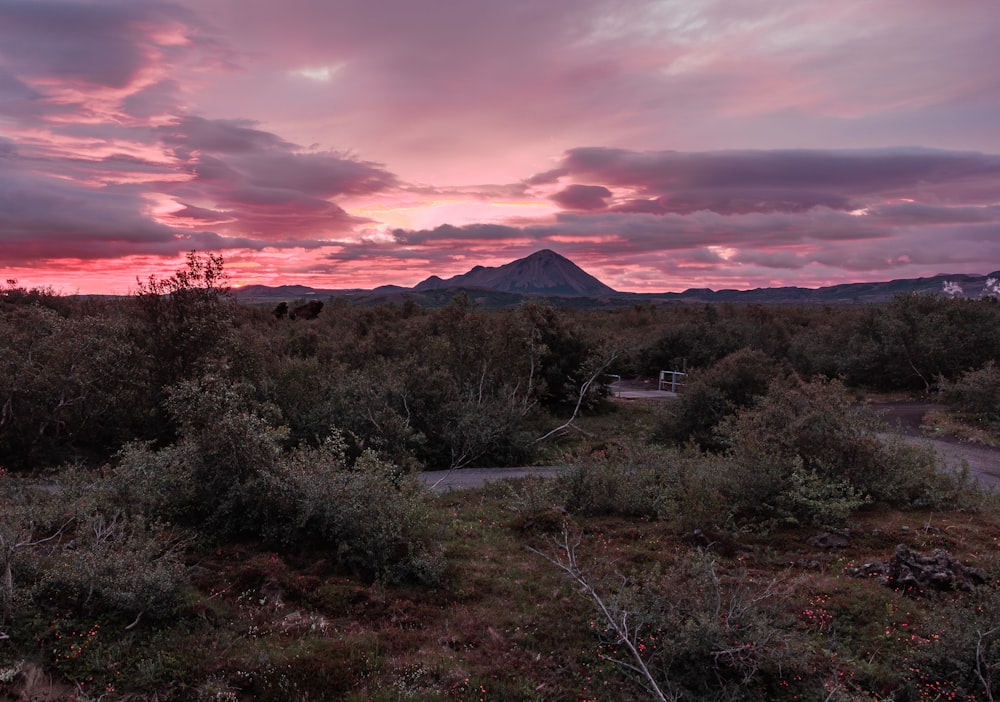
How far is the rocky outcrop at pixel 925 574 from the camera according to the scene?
6.86 meters

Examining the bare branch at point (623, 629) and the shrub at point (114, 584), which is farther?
the shrub at point (114, 584)

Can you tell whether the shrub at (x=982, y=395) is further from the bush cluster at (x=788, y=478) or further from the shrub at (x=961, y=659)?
the shrub at (x=961, y=659)

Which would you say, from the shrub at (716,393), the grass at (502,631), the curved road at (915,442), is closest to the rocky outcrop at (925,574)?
the grass at (502,631)

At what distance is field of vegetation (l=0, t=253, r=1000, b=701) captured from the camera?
5.37 metres

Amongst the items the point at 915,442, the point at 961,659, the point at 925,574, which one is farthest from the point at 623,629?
the point at 915,442

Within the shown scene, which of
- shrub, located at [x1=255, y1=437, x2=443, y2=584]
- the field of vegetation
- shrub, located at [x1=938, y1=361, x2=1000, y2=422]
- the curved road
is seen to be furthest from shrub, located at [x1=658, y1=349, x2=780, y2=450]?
shrub, located at [x1=255, y1=437, x2=443, y2=584]

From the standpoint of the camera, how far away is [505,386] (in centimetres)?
1798

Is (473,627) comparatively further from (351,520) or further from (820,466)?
(820,466)

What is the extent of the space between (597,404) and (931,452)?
13.0 m

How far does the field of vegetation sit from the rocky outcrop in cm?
4

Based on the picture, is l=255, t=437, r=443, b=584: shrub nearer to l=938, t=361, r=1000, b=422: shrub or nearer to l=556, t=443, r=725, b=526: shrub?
l=556, t=443, r=725, b=526: shrub

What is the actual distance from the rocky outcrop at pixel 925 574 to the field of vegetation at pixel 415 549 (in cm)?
4

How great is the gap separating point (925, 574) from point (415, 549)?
6.58 m

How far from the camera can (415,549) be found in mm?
7898
